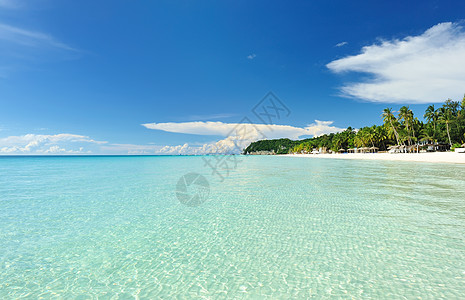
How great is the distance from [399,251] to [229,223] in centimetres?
456

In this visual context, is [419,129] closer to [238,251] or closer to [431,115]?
[431,115]

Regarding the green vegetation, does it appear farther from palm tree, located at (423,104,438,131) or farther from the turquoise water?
the turquoise water

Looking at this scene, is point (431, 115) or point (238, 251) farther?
point (431, 115)

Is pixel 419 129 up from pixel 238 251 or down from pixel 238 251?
up

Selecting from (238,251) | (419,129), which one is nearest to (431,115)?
(419,129)

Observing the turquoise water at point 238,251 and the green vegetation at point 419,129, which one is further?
the green vegetation at point 419,129

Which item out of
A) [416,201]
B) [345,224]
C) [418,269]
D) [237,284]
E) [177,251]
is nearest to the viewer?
[237,284]

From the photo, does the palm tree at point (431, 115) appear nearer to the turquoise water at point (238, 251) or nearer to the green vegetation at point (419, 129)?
the green vegetation at point (419, 129)

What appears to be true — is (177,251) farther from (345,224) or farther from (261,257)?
(345,224)

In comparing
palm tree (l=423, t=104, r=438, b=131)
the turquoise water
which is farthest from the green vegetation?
the turquoise water

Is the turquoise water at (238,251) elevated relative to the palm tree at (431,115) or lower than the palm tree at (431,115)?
lower

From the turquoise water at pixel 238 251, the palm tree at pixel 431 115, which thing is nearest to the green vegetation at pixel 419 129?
the palm tree at pixel 431 115

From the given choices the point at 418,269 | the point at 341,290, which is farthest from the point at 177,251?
the point at 418,269

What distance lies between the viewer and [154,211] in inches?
369
